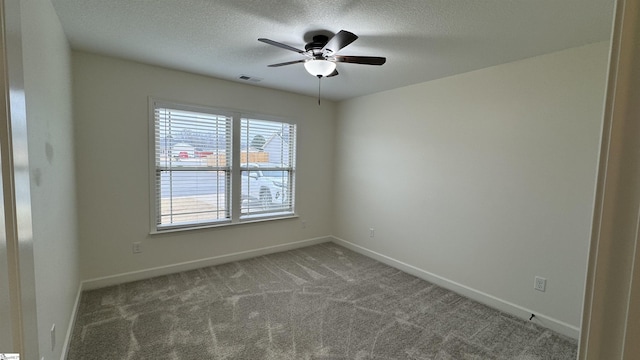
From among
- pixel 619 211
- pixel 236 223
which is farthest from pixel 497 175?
pixel 236 223

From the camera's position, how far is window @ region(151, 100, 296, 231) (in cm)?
339

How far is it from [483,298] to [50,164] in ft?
12.8

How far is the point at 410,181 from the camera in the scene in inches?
146

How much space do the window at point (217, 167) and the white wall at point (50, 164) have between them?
0.91 metres

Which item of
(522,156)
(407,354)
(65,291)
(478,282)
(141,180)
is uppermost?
(522,156)

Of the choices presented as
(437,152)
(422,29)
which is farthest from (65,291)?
(437,152)

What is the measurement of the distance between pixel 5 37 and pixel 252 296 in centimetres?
285

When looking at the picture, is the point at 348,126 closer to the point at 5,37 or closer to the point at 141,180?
the point at 141,180

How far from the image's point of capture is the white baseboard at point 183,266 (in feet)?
9.96

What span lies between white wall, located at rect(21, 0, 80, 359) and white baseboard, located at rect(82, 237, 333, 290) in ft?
1.52

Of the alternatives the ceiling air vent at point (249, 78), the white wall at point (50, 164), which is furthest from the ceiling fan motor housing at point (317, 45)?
the white wall at point (50, 164)

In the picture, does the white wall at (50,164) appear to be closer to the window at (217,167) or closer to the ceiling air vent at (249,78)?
the window at (217,167)

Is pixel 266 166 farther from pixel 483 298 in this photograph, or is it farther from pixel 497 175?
pixel 483 298

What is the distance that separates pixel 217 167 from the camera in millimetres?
3760
